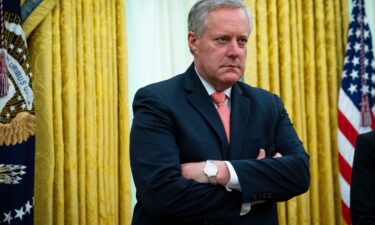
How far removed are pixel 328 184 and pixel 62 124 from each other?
100 inches

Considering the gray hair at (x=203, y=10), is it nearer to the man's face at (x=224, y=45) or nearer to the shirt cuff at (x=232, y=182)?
the man's face at (x=224, y=45)

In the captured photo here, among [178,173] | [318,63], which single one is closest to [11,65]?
[178,173]

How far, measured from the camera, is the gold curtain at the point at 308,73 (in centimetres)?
414

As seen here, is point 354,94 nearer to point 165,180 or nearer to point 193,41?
point 193,41

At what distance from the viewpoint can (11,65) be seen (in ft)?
9.68

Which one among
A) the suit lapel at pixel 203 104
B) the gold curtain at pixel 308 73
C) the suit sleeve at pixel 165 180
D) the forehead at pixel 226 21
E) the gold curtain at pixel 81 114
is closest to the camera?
the suit sleeve at pixel 165 180

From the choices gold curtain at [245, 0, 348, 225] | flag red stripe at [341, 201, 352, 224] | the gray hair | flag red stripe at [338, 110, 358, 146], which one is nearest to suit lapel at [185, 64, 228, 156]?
the gray hair

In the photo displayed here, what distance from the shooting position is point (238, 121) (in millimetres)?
1867

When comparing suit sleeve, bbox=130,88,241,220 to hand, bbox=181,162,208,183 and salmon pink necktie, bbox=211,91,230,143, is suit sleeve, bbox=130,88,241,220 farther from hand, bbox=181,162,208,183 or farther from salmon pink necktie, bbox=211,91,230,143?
salmon pink necktie, bbox=211,91,230,143

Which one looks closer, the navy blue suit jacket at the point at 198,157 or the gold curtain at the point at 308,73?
the navy blue suit jacket at the point at 198,157

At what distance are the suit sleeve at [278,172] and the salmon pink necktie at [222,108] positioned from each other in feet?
0.62

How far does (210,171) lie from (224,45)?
561 millimetres

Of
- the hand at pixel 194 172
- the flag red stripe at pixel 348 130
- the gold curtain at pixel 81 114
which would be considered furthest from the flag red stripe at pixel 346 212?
the hand at pixel 194 172

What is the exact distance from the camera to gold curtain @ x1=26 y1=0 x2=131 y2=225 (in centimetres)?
334
